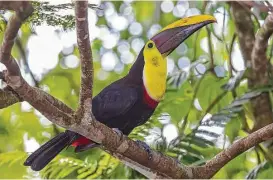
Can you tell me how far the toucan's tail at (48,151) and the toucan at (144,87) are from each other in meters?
0.04

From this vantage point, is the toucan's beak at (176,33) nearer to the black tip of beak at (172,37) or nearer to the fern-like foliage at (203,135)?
the black tip of beak at (172,37)

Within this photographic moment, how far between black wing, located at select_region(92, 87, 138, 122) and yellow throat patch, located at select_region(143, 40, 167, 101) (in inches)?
1.5

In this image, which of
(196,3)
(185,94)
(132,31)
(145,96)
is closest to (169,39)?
(145,96)

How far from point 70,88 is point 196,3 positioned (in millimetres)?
521

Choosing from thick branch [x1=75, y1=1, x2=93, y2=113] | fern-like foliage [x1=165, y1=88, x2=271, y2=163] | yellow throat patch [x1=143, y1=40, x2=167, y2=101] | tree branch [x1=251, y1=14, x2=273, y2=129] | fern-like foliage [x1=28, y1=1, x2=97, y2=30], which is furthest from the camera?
tree branch [x1=251, y1=14, x2=273, y2=129]

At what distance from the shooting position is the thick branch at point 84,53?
2.69ft

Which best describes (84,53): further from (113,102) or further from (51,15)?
(113,102)

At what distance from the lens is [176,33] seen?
111cm

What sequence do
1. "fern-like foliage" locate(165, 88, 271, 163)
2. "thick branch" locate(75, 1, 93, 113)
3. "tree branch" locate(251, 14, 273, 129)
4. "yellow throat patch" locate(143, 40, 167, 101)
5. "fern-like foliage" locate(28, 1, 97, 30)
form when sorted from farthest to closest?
"tree branch" locate(251, 14, 273, 129), "fern-like foliage" locate(165, 88, 271, 163), "yellow throat patch" locate(143, 40, 167, 101), "fern-like foliage" locate(28, 1, 97, 30), "thick branch" locate(75, 1, 93, 113)

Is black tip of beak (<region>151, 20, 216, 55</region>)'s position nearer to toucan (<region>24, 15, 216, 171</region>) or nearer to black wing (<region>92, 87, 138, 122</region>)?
toucan (<region>24, 15, 216, 171</region>)

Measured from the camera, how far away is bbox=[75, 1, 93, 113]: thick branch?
0.82m

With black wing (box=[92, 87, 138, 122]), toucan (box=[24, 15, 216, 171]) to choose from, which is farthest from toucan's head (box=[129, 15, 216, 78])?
black wing (box=[92, 87, 138, 122])

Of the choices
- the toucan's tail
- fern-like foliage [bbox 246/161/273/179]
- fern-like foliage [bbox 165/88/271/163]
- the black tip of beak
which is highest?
the black tip of beak

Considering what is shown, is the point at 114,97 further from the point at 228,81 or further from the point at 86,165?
the point at 228,81
